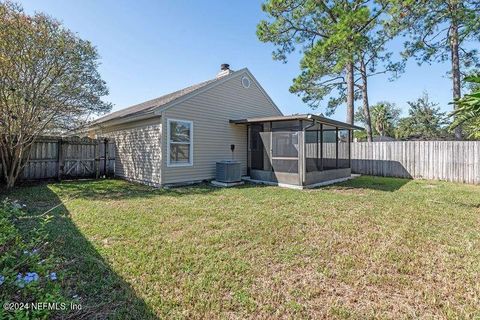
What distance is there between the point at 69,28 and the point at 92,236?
7.06 metres

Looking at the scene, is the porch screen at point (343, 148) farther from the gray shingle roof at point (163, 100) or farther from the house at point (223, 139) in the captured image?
the gray shingle roof at point (163, 100)

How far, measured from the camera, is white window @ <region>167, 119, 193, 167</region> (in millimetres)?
8555

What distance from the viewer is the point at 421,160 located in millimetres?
11117

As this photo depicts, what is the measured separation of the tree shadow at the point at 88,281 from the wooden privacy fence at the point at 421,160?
1244 centimetres

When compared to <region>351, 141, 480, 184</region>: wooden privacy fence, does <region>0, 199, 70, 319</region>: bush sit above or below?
below

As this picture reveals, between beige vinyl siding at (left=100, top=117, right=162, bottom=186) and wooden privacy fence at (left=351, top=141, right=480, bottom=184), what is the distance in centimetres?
1017

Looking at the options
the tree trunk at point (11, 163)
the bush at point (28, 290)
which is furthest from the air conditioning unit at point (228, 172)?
the bush at point (28, 290)

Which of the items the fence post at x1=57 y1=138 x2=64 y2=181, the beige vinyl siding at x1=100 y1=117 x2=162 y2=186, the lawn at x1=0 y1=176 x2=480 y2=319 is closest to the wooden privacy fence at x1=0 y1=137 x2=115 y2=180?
the fence post at x1=57 y1=138 x2=64 y2=181

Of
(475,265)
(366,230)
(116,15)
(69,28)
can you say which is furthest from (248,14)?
(475,265)

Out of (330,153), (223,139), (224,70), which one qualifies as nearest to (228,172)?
(223,139)

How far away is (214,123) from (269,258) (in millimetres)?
7291

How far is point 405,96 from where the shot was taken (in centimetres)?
2730

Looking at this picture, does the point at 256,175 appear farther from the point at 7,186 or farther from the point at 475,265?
the point at 7,186

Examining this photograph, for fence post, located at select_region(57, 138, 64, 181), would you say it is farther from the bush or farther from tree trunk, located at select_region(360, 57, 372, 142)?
tree trunk, located at select_region(360, 57, 372, 142)
